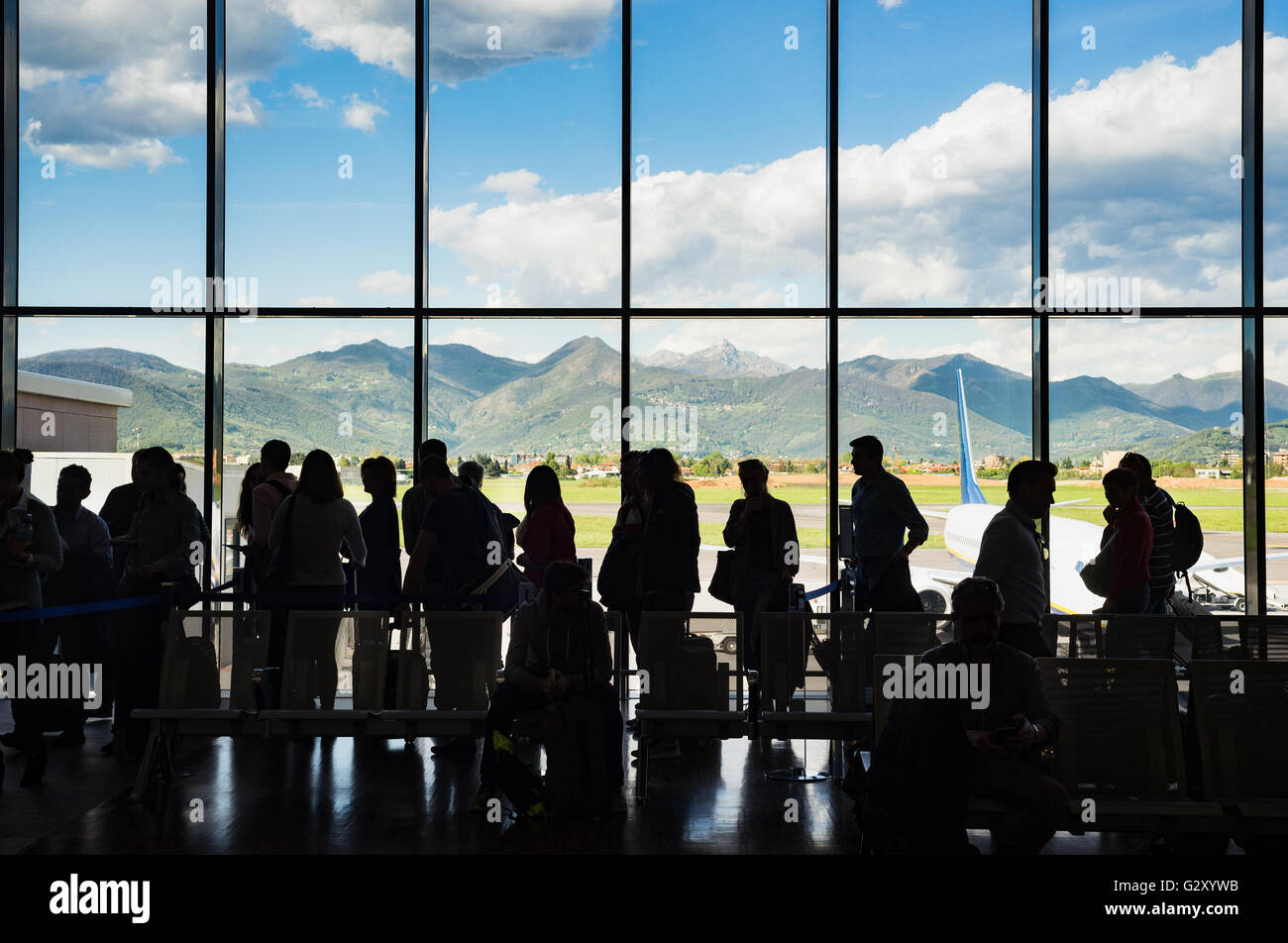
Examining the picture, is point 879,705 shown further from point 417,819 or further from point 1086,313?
point 1086,313

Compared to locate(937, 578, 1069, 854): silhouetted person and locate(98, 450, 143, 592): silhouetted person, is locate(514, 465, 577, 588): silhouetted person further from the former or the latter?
locate(937, 578, 1069, 854): silhouetted person

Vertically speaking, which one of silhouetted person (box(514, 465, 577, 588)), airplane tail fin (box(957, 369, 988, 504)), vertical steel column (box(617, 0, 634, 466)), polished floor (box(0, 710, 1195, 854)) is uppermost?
vertical steel column (box(617, 0, 634, 466))

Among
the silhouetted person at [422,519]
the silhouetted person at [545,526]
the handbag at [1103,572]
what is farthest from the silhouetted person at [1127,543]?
the silhouetted person at [422,519]

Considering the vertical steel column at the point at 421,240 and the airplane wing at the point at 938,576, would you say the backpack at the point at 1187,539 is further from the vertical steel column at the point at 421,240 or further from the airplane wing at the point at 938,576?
the vertical steel column at the point at 421,240

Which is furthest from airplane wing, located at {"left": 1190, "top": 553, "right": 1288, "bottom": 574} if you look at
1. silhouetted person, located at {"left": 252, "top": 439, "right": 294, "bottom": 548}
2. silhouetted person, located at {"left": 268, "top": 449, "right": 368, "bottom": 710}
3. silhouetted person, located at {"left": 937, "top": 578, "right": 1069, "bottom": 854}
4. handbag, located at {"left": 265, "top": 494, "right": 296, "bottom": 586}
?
silhouetted person, located at {"left": 252, "top": 439, "right": 294, "bottom": 548}

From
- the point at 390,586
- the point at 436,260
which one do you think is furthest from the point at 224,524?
the point at 436,260

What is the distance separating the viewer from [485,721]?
4.75 metres

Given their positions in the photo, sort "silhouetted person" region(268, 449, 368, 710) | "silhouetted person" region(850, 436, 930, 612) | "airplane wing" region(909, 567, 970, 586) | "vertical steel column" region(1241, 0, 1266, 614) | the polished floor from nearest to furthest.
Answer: the polished floor → "silhouetted person" region(268, 449, 368, 710) → "silhouetted person" region(850, 436, 930, 612) → "vertical steel column" region(1241, 0, 1266, 614) → "airplane wing" region(909, 567, 970, 586)

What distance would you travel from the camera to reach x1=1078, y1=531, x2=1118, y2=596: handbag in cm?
549

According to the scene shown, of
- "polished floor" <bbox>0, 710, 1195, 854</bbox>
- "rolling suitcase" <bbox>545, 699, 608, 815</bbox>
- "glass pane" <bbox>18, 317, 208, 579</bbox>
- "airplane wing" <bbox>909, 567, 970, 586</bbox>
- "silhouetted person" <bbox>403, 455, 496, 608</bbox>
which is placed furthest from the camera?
"airplane wing" <bbox>909, 567, 970, 586</bbox>

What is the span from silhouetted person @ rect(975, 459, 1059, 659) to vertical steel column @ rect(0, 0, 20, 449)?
23.1 feet

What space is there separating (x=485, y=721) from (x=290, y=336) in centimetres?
412

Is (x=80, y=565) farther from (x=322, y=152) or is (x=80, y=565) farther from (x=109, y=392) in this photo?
(x=322, y=152)

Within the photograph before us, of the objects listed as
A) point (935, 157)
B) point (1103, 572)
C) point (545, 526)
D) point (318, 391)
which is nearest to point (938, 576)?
point (935, 157)
